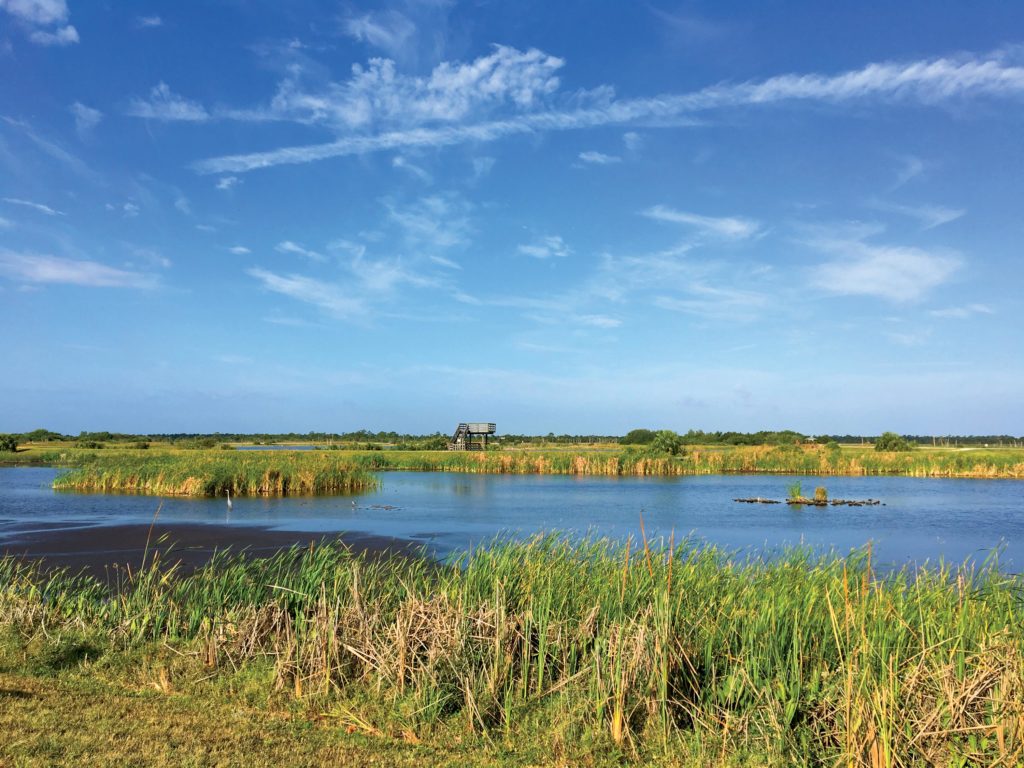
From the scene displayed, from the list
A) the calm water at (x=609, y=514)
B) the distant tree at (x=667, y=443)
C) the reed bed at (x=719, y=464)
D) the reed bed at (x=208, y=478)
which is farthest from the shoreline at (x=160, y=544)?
the distant tree at (x=667, y=443)

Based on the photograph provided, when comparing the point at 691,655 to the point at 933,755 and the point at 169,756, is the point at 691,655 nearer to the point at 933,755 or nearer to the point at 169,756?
the point at 933,755

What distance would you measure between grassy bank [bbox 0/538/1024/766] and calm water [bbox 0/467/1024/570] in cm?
770

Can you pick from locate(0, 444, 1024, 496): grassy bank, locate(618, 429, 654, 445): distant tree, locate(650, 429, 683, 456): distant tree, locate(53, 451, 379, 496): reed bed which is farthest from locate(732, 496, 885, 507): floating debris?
locate(618, 429, 654, 445): distant tree

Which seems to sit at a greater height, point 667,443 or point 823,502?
point 667,443

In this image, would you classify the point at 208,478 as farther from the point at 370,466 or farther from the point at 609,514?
the point at 370,466

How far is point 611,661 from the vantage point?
635 centimetres

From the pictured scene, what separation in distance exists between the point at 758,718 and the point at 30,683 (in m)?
6.86

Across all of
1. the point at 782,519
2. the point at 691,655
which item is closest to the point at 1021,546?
the point at 782,519

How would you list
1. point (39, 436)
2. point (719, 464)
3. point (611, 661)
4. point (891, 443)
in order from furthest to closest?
point (39, 436)
point (891, 443)
point (719, 464)
point (611, 661)

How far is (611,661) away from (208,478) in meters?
28.7

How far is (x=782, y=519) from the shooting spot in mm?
25922

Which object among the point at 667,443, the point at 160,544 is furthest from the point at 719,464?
the point at 160,544

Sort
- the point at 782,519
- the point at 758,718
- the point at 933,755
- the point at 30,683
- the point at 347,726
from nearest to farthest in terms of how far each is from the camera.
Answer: the point at 933,755, the point at 758,718, the point at 347,726, the point at 30,683, the point at 782,519

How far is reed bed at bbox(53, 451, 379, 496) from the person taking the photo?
104 ft
